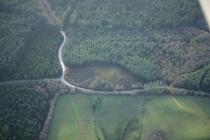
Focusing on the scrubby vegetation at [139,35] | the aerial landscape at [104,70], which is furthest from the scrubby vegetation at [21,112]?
the scrubby vegetation at [139,35]

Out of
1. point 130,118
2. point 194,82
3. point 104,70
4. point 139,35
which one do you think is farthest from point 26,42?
point 194,82

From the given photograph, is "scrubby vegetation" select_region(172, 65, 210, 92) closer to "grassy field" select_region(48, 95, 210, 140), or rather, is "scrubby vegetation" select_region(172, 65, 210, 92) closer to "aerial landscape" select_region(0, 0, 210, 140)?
"aerial landscape" select_region(0, 0, 210, 140)

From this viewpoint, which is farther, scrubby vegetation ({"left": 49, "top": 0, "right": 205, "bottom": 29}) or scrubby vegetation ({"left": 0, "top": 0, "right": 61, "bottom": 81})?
scrubby vegetation ({"left": 49, "top": 0, "right": 205, "bottom": 29})

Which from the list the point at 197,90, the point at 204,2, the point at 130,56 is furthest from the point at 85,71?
the point at 204,2

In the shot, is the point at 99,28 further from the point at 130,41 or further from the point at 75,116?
the point at 75,116

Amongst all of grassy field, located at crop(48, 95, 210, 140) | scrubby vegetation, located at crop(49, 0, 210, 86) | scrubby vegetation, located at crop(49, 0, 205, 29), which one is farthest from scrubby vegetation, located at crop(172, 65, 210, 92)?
scrubby vegetation, located at crop(49, 0, 205, 29)

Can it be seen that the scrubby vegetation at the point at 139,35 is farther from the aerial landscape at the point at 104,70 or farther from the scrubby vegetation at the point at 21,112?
the scrubby vegetation at the point at 21,112
